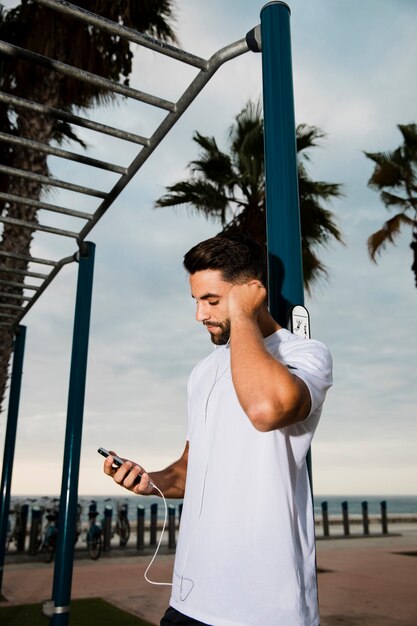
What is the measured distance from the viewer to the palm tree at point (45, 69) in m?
7.29

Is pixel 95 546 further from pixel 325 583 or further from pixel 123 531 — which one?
pixel 325 583

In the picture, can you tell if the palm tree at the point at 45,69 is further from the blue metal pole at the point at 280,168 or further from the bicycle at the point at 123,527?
the bicycle at the point at 123,527

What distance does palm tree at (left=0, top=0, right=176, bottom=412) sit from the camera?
729 centimetres

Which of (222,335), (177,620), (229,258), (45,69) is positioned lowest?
(177,620)

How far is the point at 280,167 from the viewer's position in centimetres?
222

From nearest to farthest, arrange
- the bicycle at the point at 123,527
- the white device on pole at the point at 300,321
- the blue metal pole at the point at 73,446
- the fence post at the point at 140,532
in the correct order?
the white device on pole at the point at 300,321 → the blue metal pole at the point at 73,446 → the fence post at the point at 140,532 → the bicycle at the point at 123,527

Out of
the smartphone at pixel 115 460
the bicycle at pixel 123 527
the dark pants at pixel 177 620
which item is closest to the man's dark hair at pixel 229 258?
the smartphone at pixel 115 460

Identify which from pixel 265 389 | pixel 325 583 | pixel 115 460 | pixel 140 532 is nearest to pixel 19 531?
pixel 140 532

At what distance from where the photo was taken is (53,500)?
41.8 ft

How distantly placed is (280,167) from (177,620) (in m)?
1.61

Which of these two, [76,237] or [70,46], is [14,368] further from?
[70,46]

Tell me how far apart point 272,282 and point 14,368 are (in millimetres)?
5585

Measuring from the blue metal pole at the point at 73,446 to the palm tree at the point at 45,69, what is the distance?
2.46 m

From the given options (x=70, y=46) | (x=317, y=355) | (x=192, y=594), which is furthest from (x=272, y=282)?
(x=70, y=46)
